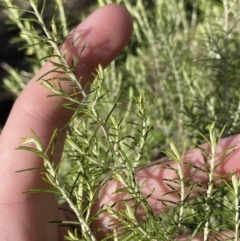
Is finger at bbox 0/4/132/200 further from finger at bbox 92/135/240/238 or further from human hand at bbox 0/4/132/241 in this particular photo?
finger at bbox 92/135/240/238

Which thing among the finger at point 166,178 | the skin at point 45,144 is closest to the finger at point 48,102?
the skin at point 45,144

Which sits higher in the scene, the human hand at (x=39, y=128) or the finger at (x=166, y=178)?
the human hand at (x=39, y=128)

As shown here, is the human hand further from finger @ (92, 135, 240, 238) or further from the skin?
finger @ (92, 135, 240, 238)

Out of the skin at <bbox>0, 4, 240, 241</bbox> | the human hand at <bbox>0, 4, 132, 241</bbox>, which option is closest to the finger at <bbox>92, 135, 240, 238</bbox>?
the skin at <bbox>0, 4, 240, 241</bbox>

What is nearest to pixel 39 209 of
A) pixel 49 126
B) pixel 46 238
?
pixel 46 238

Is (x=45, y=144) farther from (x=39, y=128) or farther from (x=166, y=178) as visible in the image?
(x=166, y=178)

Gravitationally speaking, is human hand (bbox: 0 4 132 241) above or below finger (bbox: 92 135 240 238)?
above

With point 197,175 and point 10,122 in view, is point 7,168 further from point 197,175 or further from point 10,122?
point 197,175

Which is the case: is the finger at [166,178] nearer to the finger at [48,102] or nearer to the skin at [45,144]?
the skin at [45,144]

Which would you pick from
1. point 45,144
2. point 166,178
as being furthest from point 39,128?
point 166,178
